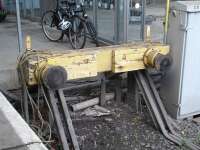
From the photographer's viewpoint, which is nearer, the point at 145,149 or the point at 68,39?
the point at 145,149

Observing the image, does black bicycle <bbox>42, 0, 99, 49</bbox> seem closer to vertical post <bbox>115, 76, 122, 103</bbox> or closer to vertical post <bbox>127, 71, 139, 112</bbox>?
vertical post <bbox>115, 76, 122, 103</bbox>

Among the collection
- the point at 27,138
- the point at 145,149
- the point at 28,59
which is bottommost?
the point at 145,149

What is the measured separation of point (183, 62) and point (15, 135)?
110 inches

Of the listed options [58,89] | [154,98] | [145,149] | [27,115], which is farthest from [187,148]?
[27,115]

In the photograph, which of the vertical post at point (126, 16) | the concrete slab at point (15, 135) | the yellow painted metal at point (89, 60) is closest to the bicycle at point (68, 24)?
the vertical post at point (126, 16)

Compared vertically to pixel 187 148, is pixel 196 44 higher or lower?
higher

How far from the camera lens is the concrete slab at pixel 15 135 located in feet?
7.91

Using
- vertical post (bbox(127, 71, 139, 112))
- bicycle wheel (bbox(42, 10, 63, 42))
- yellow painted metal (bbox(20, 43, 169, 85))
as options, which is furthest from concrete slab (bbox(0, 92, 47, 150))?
bicycle wheel (bbox(42, 10, 63, 42))

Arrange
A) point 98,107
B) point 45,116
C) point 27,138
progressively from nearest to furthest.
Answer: point 27,138 < point 45,116 < point 98,107

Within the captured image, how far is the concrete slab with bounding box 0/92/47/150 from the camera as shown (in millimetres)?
2412

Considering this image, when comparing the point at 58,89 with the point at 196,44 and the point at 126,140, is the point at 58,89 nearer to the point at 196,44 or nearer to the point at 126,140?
the point at 126,140

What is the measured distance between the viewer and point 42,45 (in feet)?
23.5

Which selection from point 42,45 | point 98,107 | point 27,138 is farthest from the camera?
point 42,45

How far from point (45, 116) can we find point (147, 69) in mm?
1439
